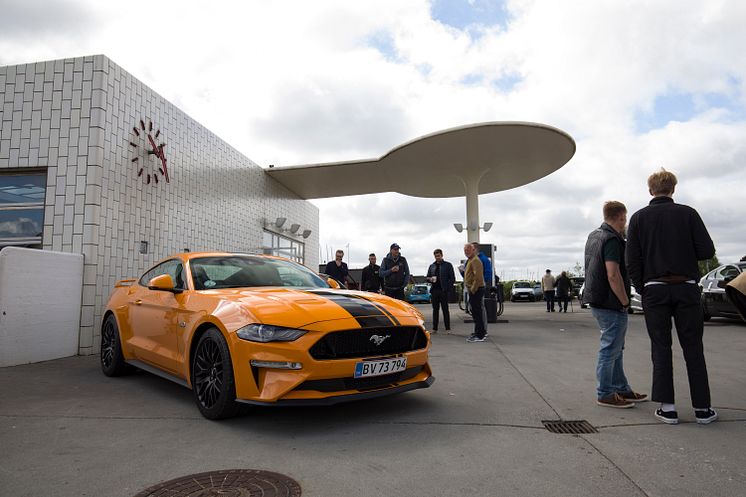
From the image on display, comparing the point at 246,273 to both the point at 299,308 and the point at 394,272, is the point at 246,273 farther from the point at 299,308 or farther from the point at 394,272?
the point at 394,272

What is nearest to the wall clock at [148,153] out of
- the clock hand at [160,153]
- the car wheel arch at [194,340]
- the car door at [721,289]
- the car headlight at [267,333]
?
the clock hand at [160,153]

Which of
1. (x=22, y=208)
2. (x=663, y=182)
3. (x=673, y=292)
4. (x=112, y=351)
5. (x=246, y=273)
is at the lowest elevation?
(x=112, y=351)

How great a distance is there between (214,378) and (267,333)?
0.66 m

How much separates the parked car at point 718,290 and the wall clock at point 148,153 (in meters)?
11.7

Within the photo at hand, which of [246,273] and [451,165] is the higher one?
[451,165]

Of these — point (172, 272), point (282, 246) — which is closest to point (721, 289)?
point (172, 272)

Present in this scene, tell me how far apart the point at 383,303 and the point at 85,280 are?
5756mm

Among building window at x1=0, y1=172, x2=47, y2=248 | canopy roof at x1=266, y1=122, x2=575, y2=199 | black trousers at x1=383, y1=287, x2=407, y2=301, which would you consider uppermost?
canopy roof at x1=266, y1=122, x2=575, y2=199

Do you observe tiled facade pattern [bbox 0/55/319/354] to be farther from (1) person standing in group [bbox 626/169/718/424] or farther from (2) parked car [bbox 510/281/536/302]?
(2) parked car [bbox 510/281/536/302]

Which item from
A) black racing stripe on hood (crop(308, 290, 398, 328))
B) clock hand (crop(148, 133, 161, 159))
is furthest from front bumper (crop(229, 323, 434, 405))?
clock hand (crop(148, 133, 161, 159))

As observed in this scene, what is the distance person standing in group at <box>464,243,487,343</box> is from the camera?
8.45m

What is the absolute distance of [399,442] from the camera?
315 centimetres

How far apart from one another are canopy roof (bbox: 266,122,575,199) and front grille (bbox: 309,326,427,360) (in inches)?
359

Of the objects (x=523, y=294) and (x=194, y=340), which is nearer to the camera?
(x=194, y=340)
